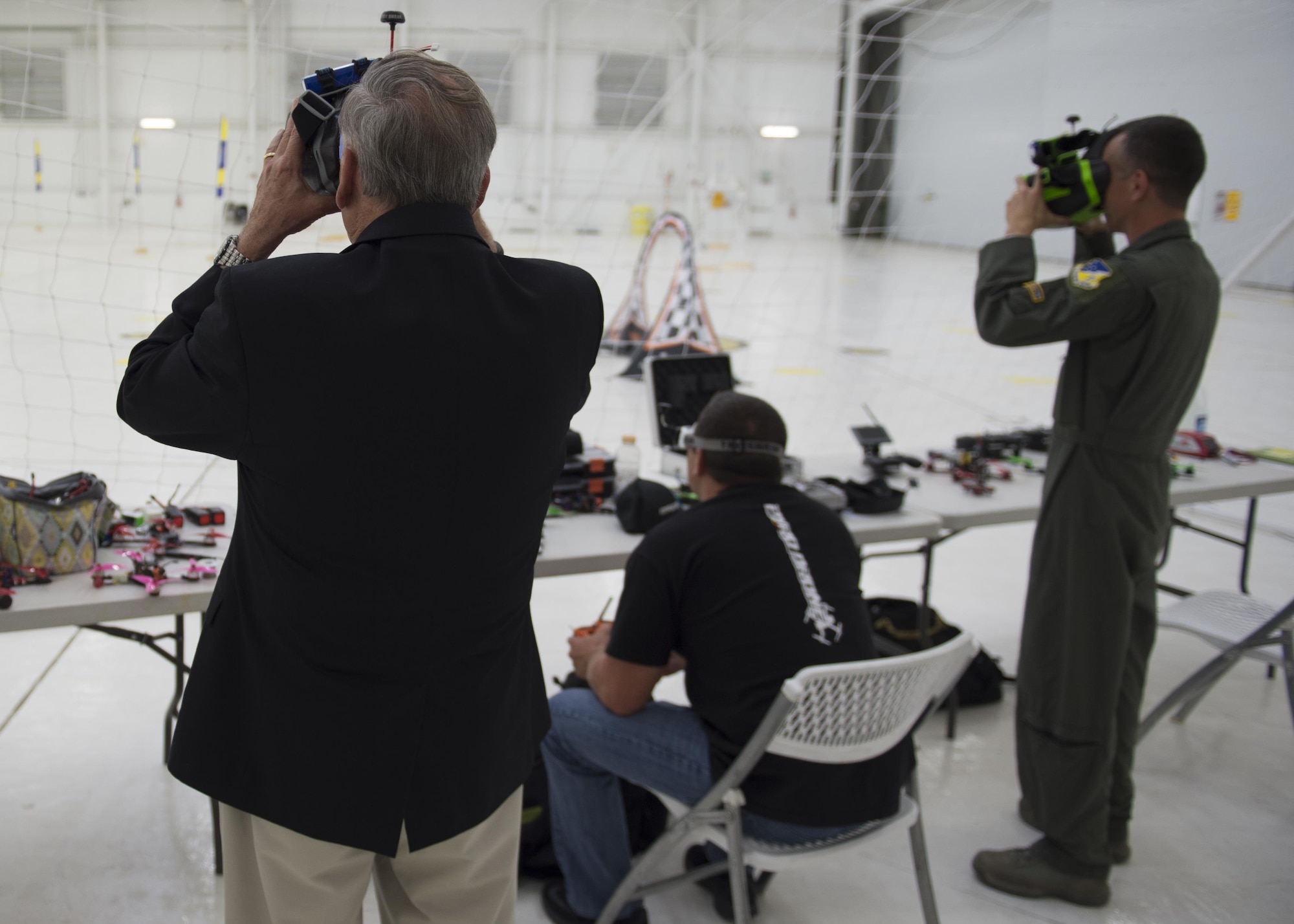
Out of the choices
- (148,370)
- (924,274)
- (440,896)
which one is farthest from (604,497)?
(924,274)

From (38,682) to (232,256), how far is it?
2455 millimetres

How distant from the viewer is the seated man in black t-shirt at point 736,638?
6.14 ft

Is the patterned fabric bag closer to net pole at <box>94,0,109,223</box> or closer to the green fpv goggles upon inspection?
the green fpv goggles

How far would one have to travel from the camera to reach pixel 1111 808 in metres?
2.51

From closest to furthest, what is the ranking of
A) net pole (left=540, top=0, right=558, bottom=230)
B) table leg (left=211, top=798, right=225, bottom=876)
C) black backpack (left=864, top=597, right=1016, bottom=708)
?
table leg (left=211, top=798, right=225, bottom=876)
black backpack (left=864, top=597, right=1016, bottom=708)
net pole (left=540, top=0, right=558, bottom=230)

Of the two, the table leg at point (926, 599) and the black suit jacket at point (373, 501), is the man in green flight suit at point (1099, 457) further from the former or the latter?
the black suit jacket at point (373, 501)

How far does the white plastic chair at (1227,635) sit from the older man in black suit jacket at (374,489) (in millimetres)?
1965

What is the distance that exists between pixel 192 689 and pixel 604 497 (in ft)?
5.59

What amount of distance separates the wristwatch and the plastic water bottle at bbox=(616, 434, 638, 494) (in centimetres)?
164

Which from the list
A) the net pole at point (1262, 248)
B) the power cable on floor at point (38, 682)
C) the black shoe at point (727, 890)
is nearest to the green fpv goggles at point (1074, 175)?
the black shoe at point (727, 890)

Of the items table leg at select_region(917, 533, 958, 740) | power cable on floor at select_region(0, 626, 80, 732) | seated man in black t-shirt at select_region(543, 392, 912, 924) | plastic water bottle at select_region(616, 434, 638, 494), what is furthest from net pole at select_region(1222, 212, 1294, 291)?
power cable on floor at select_region(0, 626, 80, 732)

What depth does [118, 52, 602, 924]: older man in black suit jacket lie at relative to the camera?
3.41 feet

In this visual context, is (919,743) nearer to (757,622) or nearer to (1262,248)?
(757,622)

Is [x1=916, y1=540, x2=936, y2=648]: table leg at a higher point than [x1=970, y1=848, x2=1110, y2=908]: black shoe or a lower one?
higher
